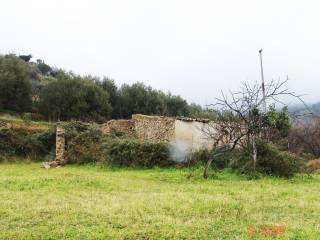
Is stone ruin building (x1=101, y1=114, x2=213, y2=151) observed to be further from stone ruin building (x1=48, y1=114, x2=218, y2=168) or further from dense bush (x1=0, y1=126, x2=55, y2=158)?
dense bush (x1=0, y1=126, x2=55, y2=158)

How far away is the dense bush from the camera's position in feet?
75.3

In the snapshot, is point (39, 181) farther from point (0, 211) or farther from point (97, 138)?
point (97, 138)

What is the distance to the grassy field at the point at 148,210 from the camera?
7.02 metres

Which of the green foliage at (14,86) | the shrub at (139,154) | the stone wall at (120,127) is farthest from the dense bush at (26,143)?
the green foliage at (14,86)

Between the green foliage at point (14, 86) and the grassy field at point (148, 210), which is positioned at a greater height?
the green foliage at point (14, 86)

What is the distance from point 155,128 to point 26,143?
7104 millimetres

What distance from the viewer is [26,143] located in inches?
925

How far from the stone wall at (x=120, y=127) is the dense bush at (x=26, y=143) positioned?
Answer: 3.04 meters

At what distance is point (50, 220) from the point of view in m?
7.82

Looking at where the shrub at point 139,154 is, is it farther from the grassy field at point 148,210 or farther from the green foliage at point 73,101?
the green foliage at point 73,101

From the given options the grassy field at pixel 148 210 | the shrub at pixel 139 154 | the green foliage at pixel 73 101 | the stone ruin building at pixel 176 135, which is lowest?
Result: the grassy field at pixel 148 210

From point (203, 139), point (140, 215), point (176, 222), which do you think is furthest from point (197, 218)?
point (203, 139)

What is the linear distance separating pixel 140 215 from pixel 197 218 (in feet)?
3.59

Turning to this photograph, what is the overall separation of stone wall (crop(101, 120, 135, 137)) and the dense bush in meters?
3.04
